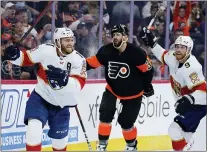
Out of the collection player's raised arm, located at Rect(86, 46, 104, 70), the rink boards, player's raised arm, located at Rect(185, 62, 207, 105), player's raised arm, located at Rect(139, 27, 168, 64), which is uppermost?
player's raised arm, located at Rect(139, 27, 168, 64)

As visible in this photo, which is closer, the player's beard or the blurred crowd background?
the player's beard

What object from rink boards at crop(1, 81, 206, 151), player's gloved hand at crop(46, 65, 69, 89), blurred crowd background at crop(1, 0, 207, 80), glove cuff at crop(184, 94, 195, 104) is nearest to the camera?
→ player's gloved hand at crop(46, 65, 69, 89)

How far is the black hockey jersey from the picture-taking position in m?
5.89

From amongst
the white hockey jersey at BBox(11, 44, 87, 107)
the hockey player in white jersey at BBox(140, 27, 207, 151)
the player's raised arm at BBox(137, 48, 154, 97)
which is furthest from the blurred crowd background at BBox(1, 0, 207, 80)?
the hockey player in white jersey at BBox(140, 27, 207, 151)

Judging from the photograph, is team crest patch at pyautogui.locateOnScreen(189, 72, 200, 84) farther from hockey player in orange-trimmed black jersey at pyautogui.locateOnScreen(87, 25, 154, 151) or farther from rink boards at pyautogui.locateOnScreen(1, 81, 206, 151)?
rink boards at pyautogui.locateOnScreen(1, 81, 206, 151)

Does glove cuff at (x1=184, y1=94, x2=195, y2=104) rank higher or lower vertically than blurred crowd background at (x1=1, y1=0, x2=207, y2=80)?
lower

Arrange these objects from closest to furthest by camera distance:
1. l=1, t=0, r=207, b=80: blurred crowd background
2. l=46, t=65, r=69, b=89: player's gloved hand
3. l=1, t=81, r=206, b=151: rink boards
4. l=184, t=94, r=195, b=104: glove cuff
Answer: l=46, t=65, r=69, b=89: player's gloved hand < l=184, t=94, r=195, b=104: glove cuff < l=1, t=81, r=206, b=151: rink boards < l=1, t=0, r=207, b=80: blurred crowd background

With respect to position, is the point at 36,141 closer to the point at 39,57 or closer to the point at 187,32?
the point at 39,57

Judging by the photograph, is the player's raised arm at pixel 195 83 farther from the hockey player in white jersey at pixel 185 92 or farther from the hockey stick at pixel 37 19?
the hockey stick at pixel 37 19

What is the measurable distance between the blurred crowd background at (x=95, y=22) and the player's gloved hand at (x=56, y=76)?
45cm

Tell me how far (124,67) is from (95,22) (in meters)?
0.92

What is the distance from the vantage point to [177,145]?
19.4 ft

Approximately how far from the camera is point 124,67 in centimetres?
591

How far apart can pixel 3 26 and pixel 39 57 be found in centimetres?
87
